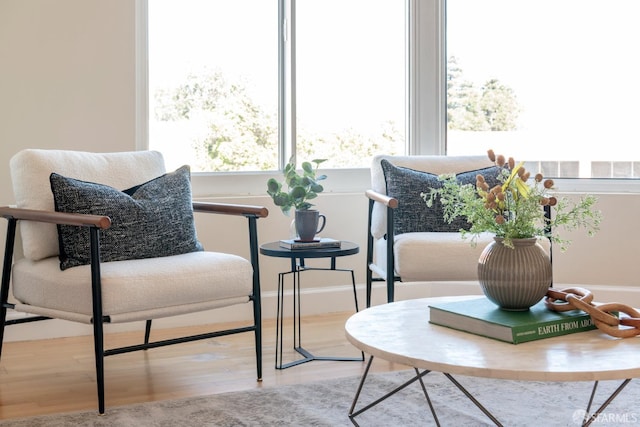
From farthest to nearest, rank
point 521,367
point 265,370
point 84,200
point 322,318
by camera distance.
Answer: point 322,318, point 265,370, point 84,200, point 521,367

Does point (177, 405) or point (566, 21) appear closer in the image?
point (177, 405)

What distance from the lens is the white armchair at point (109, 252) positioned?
2.62 m

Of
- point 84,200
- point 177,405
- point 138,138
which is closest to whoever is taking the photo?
point 177,405

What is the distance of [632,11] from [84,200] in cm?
313

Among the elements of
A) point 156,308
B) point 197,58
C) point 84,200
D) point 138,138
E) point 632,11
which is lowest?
point 156,308

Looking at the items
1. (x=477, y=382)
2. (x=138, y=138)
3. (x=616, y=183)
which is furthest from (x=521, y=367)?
(x=616, y=183)

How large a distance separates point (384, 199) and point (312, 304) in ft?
3.43

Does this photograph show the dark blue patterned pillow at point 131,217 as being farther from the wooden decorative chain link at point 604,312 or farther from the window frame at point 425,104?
the wooden decorative chain link at point 604,312

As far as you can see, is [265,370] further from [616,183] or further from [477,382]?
[616,183]

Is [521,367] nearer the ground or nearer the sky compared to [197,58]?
nearer the ground

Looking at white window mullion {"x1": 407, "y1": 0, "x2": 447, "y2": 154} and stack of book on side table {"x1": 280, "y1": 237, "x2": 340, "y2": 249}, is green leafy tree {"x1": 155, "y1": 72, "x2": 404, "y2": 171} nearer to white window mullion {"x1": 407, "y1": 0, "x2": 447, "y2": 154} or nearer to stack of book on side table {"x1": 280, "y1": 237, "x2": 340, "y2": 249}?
white window mullion {"x1": 407, "y1": 0, "x2": 447, "y2": 154}

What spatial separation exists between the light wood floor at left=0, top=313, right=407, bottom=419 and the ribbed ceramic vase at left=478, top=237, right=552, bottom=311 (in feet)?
3.60

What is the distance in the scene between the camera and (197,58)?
13.3 feet

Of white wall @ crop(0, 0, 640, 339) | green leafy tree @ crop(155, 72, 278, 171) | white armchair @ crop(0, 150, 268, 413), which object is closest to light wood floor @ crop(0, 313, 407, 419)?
white armchair @ crop(0, 150, 268, 413)
